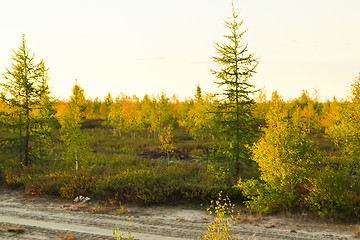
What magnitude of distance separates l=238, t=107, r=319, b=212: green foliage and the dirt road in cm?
79

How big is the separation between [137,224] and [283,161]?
7076 millimetres

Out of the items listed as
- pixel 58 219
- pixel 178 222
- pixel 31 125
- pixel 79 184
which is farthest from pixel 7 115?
pixel 178 222

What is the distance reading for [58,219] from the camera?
1203 centimetres

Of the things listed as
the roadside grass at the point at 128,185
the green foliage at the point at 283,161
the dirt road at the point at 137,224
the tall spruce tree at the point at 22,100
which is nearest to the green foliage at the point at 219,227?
the dirt road at the point at 137,224

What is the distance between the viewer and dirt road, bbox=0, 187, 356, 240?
394 inches

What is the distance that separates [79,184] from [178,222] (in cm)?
752

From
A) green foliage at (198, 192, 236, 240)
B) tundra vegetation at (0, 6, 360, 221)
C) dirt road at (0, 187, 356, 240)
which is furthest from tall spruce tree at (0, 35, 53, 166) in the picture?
green foliage at (198, 192, 236, 240)

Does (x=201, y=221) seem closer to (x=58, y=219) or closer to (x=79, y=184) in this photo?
(x=58, y=219)

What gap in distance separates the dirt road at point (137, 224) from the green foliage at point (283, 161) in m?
0.79

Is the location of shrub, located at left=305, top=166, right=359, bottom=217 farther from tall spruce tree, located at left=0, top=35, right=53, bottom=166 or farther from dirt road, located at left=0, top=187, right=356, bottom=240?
tall spruce tree, located at left=0, top=35, right=53, bottom=166

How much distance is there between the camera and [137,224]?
11375 millimetres

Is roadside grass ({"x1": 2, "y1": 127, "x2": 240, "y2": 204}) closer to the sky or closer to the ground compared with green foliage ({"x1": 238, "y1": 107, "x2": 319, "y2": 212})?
closer to the ground

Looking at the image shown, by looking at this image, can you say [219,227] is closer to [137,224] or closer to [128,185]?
[137,224]

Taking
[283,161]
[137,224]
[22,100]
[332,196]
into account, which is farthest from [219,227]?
[22,100]
